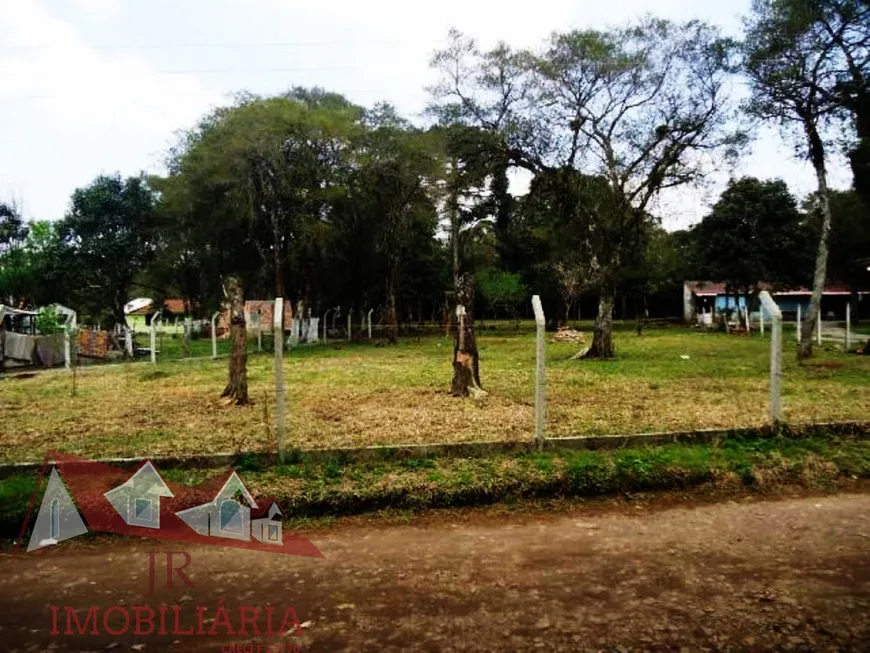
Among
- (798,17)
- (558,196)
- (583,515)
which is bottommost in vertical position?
(583,515)

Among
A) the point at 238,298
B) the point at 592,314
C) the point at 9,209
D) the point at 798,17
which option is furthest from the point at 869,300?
the point at 9,209

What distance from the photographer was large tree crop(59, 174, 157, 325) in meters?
27.4

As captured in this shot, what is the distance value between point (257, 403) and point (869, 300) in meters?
49.3

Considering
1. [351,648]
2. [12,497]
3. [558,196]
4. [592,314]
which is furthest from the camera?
[592,314]

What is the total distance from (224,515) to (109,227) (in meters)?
27.1

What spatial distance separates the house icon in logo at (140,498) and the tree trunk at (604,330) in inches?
542

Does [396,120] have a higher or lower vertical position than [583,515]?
higher

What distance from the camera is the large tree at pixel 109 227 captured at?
27.4 metres

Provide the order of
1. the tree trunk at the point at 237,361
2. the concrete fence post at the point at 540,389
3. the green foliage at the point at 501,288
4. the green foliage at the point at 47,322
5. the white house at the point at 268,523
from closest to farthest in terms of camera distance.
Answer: the white house at the point at 268,523, the concrete fence post at the point at 540,389, the tree trunk at the point at 237,361, the green foliage at the point at 47,322, the green foliage at the point at 501,288

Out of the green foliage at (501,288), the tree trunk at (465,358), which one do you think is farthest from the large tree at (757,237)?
the tree trunk at (465,358)

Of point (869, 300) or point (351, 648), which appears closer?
point (351, 648)

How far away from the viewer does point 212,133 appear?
23984 millimetres

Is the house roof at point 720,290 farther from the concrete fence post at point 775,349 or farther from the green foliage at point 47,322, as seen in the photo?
the concrete fence post at point 775,349

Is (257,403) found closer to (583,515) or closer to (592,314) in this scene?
(583,515)
